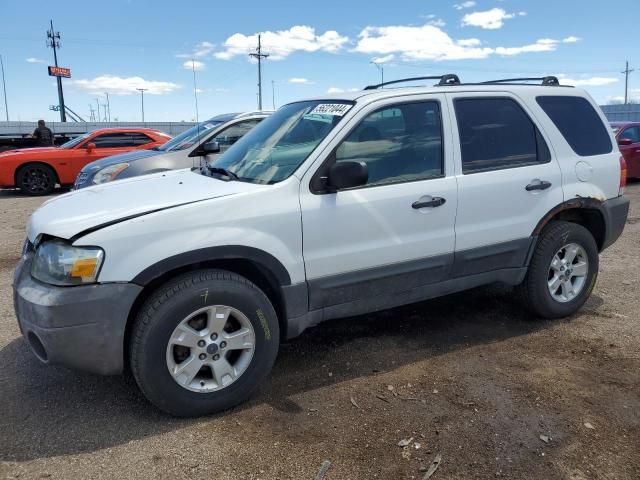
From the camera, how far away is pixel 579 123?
4.57 m

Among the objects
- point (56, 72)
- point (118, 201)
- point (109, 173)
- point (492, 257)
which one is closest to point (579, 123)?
point (492, 257)

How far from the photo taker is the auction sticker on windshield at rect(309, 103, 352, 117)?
367cm

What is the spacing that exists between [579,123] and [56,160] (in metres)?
11.4

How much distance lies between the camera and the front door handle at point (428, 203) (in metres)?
3.67

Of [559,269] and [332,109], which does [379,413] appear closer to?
[332,109]

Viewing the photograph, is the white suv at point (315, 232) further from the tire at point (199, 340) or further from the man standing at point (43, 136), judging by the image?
the man standing at point (43, 136)

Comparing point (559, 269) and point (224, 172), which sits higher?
point (224, 172)

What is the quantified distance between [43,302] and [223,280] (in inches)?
36.2

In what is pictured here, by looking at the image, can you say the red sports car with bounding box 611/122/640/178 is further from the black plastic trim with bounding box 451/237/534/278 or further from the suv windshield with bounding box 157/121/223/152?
the black plastic trim with bounding box 451/237/534/278

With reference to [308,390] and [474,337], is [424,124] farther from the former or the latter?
[308,390]

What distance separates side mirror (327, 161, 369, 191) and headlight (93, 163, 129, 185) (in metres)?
5.32

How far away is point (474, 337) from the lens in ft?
14.1

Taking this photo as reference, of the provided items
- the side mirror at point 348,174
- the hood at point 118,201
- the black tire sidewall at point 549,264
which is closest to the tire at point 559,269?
the black tire sidewall at point 549,264

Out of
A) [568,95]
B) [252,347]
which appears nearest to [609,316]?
[568,95]
